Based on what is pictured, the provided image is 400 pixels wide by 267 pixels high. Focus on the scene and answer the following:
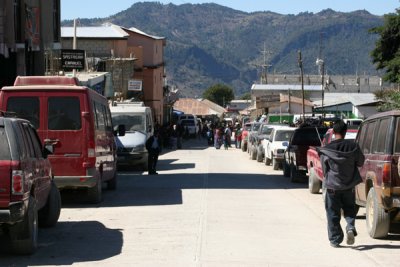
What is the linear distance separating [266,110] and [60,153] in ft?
219

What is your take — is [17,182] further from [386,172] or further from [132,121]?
[132,121]

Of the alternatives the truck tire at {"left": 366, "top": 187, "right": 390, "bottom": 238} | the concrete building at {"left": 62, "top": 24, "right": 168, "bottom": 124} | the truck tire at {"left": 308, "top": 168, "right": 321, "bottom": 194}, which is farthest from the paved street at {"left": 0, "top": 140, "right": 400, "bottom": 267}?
the concrete building at {"left": 62, "top": 24, "right": 168, "bottom": 124}

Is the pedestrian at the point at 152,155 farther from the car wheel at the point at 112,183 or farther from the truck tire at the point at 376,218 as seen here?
the truck tire at the point at 376,218

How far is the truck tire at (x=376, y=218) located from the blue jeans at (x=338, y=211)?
0.64 m

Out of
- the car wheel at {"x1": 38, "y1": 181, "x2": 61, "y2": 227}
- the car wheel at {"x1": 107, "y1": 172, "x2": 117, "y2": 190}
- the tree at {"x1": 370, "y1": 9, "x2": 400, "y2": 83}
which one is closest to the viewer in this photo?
the car wheel at {"x1": 38, "y1": 181, "x2": 61, "y2": 227}

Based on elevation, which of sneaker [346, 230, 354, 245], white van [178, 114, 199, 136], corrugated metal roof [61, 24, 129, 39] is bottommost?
white van [178, 114, 199, 136]

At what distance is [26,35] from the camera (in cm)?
2838

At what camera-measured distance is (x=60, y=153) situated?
15.9m

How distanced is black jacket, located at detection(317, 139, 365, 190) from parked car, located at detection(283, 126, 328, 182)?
12.2 meters

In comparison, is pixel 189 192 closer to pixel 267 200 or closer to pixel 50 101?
pixel 267 200

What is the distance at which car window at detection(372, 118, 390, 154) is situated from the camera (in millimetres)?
11594

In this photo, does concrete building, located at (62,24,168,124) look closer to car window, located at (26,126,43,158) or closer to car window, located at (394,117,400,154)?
car window, located at (26,126,43,158)

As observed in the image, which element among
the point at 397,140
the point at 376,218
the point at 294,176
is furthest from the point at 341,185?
the point at 294,176

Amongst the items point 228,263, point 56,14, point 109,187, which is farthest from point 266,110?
point 228,263
